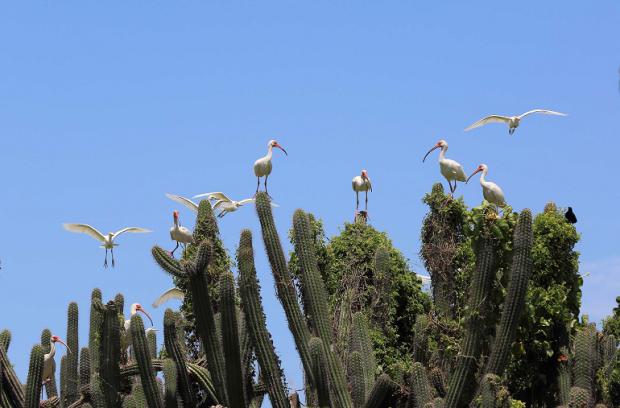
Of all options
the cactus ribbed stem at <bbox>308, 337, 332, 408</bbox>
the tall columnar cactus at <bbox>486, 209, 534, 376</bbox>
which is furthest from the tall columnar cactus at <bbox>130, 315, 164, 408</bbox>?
the tall columnar cactus at <bbox>486, 209, 534, 376</bbox>

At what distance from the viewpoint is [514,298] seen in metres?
17.3

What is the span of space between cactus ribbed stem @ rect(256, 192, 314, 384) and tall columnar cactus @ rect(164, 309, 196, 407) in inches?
57.6

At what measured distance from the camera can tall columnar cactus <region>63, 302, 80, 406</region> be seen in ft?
68.8

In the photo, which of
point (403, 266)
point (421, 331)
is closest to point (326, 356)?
point (421, 331)

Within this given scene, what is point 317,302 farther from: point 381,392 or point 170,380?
point 170,380

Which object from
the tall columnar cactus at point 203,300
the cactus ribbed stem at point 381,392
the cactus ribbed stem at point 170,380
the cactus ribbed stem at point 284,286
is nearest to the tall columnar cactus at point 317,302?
the cactus ribbed stem at point 284,286

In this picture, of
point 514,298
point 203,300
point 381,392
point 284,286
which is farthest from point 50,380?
point 514,298

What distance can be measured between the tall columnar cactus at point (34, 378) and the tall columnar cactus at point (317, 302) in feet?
11.8

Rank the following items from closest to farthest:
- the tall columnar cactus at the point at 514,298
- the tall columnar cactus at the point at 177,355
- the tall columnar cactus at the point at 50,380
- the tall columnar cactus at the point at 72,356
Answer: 1. the tall columnar cactus at the point at 514,298
2. the tall columnar cactus at the point at 177,355
3. the tall columnar cactus at the point at 72,356
4. the tall columnar cactus at the point at 50,380

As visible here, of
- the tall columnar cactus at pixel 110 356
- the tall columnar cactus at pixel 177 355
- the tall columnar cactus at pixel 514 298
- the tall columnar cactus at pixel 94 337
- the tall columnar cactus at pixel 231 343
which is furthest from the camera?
the tall columnar cactus at pixel 94 337

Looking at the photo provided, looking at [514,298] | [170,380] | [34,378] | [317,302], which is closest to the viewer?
[514,298]

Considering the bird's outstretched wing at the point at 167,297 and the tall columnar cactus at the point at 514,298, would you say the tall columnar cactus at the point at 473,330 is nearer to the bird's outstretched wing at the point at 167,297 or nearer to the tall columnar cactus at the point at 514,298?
the tall columnar cactus at the point at 514,298

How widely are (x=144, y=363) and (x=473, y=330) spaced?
4.04 m

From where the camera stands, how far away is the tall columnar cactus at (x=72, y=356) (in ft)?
68.8
